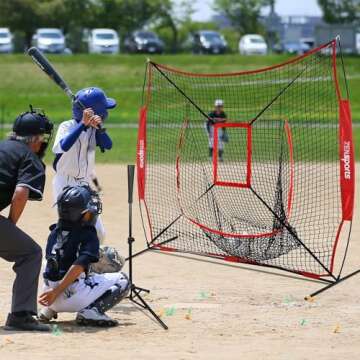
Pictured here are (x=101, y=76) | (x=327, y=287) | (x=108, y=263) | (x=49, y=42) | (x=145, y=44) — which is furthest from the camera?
(x=145, y=44)

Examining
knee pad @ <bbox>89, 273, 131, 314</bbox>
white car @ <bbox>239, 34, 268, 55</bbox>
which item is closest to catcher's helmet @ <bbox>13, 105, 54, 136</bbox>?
knee pad @ <bbox>89, 273, 131, 314</bbox>

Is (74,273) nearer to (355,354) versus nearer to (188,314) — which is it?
(188,314)

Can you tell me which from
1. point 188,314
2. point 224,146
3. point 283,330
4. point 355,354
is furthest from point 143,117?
point 224,146

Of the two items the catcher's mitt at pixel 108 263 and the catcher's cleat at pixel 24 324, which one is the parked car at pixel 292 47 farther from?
the catcher's cleat at pixel 24 324

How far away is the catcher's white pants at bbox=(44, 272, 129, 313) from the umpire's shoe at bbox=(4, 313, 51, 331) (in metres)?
0.32

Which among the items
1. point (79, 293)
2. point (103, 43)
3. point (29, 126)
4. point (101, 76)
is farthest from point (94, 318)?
point (103, 43)

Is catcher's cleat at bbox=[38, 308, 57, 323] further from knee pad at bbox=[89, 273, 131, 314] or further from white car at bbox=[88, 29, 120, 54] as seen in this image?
white car at bbox=[88, 29, 120, 54]

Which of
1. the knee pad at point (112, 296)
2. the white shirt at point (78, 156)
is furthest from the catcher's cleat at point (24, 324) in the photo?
the white shirt at point (78, 156)

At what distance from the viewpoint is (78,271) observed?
26.6 ft

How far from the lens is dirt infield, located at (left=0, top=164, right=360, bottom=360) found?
7.48 m

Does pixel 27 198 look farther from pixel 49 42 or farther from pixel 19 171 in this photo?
pixel 49 42

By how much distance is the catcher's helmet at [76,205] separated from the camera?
321 inches

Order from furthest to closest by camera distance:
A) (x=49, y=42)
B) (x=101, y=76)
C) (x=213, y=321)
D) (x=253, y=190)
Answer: (x=49, y=42) → (x=101, y=76) → (x=253, y=190) → (x=213, y=321)

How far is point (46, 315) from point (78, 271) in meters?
0.61
